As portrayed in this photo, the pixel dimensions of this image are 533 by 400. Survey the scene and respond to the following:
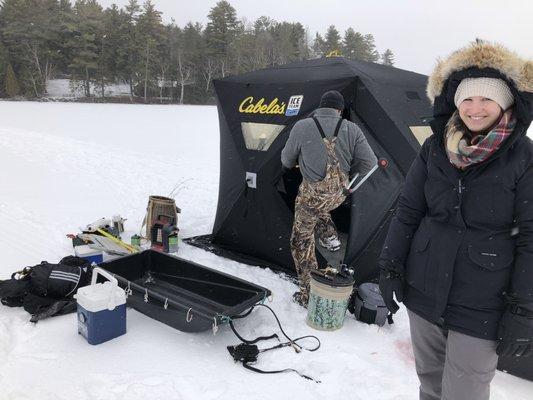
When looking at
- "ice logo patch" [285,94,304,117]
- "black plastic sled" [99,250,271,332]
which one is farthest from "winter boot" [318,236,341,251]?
"ice logo patch" [285,94,304,117]

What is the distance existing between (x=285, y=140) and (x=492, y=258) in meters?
2.87

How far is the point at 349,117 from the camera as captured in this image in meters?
4.11

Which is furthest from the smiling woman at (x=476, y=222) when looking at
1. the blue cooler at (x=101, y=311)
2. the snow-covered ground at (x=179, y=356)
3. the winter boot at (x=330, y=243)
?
the blue cooler at (x=101, y=311)

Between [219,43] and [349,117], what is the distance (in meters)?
44.2

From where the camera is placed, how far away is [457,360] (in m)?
1.79

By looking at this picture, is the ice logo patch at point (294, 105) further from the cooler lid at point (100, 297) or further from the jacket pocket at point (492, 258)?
the jacket pocket at point (492, 258)

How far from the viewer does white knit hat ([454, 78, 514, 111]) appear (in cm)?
170

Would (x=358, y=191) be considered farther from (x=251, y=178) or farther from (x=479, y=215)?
(x=479, y=215)

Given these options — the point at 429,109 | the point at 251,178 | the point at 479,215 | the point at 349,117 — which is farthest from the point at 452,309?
the point at 429,109

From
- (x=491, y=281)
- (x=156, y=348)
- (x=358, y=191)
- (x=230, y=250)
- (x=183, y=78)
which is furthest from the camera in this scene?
Result: (x=183, y=78)

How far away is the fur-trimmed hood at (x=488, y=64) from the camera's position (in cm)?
166

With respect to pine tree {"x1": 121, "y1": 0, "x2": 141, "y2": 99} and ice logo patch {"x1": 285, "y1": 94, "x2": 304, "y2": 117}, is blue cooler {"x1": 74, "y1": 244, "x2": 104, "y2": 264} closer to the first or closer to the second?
ice logo patch {"x1": 285, "y1": 94, "x2": 304, "y2": 117}

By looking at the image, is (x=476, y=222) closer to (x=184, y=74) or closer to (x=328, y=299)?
(x=328, y=299)

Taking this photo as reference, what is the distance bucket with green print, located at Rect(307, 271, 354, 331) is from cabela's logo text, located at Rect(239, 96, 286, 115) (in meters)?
1.92
